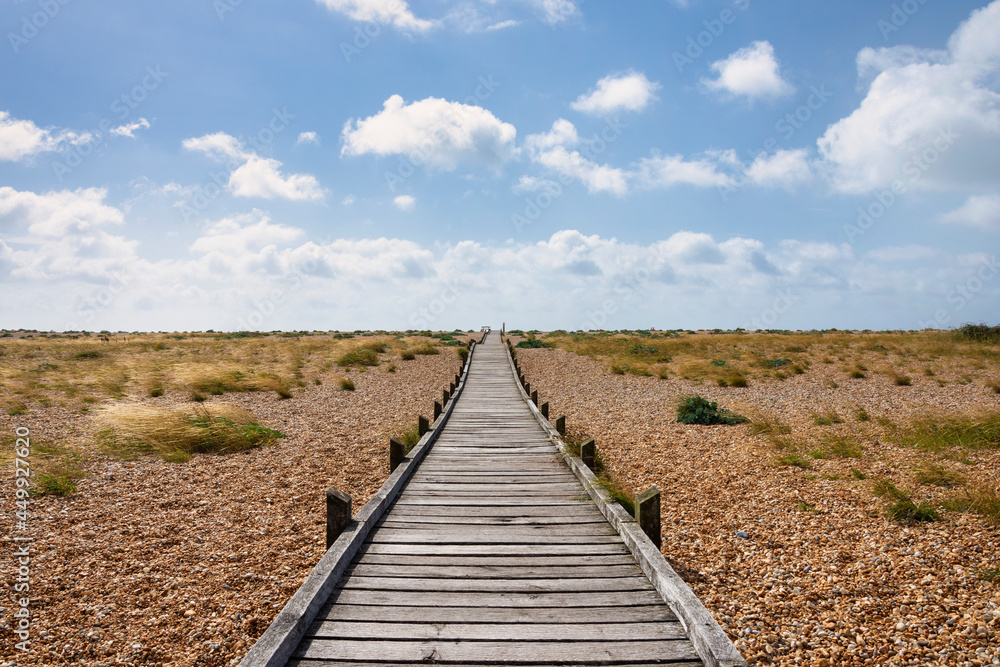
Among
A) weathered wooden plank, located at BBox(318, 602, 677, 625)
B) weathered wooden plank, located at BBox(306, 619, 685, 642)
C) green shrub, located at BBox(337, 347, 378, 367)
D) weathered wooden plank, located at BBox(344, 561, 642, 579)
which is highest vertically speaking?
green shrub, located at BBox(337, 347, 378, 367)

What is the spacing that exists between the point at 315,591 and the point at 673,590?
2856 mm

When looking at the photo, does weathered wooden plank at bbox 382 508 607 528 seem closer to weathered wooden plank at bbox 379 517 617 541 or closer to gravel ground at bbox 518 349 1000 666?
weathered wooden plank at bbox 379 517 617 541

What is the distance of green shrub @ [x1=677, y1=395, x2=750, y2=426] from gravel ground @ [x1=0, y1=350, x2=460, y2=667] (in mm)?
7539

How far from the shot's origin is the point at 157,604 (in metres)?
5.23

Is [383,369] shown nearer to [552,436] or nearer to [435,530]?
[552,436]

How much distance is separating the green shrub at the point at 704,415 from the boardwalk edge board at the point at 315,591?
339 inches

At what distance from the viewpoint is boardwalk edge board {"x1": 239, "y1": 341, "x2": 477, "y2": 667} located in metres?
3.47

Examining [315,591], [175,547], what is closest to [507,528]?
[315,591]

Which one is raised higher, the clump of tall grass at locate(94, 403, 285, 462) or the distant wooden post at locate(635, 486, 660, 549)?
the distant wooden post at locate(635, 486, 660, 549)

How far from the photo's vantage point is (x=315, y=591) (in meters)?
4.11

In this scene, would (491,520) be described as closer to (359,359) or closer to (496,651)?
(496,651)

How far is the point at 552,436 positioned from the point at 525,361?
19.9 meters

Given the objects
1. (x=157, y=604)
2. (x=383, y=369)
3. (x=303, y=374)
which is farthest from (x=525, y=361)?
(x=157, y=604)

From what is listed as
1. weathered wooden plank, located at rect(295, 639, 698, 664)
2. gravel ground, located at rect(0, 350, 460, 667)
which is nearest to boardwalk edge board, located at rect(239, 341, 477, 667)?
weathered wooden plank, located at rect(295, 639, 698, 664)
